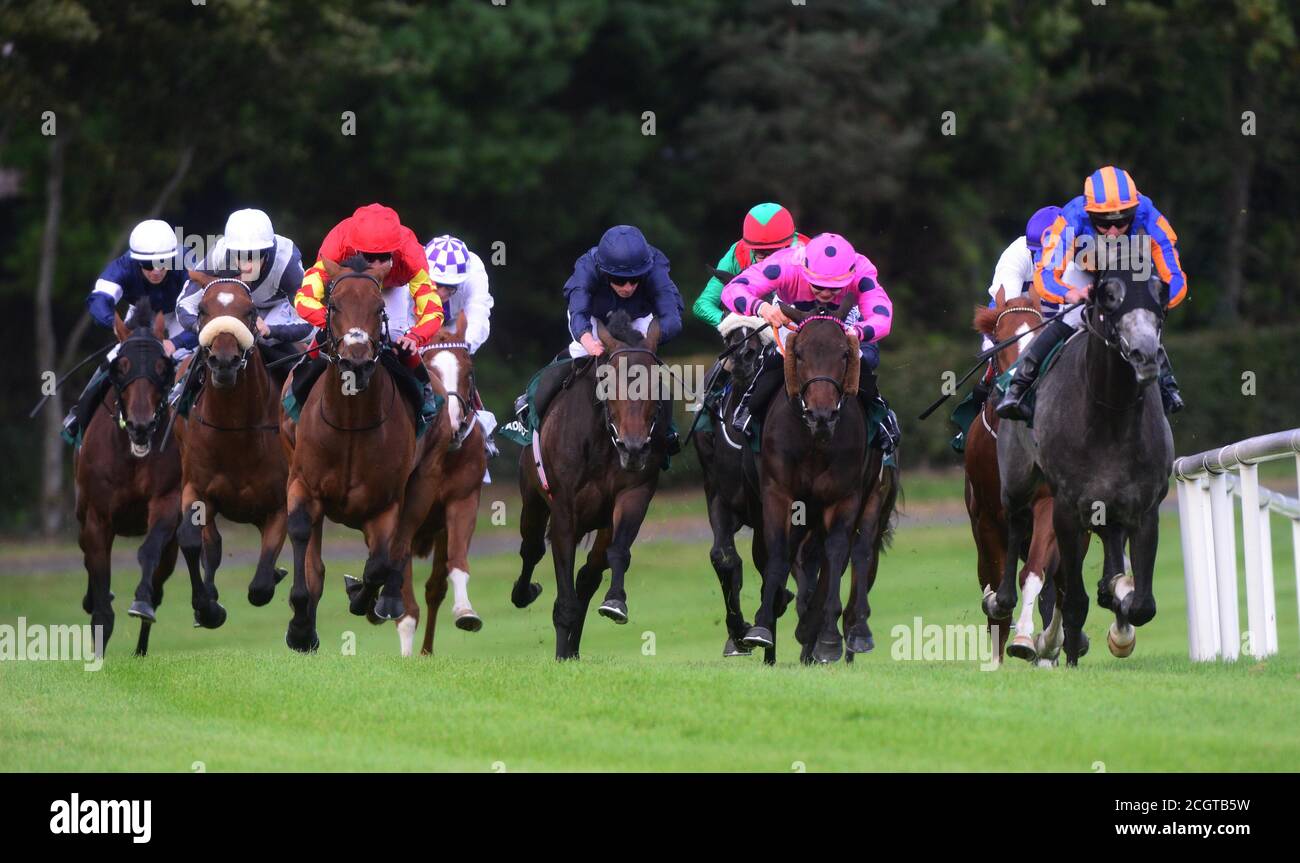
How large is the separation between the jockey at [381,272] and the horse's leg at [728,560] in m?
1.97

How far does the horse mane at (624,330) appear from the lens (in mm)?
12078

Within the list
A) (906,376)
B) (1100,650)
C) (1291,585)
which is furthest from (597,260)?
(906,376)

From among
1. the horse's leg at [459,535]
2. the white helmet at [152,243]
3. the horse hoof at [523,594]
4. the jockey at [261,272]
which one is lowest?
the horse hoof at [523,594]

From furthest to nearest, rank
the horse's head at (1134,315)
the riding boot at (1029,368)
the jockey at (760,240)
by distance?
the jockey at (760,240) < the riding boot at (1029,368) < the horse's head at (1134,315)

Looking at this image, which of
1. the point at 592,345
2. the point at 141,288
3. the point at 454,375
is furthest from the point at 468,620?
the point at 141,288

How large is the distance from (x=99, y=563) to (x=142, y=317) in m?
1.57

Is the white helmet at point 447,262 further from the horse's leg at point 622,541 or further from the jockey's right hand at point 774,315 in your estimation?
the jockey's right hand at point 774,315

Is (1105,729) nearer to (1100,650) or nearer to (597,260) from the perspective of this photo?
(597,260)

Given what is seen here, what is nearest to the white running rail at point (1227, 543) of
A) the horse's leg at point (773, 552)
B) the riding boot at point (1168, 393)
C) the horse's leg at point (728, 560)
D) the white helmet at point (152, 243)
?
the riding boot at point (1168, 393)

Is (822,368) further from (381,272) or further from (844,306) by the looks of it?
(381,272)

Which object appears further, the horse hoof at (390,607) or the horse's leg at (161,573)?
the horse's leg at (161,573)

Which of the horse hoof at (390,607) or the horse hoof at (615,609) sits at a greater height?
the horse hoof at (390,607)

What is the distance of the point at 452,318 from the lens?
13734 millimetres

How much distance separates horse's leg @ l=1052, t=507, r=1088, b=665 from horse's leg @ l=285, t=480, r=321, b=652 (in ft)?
13.3
